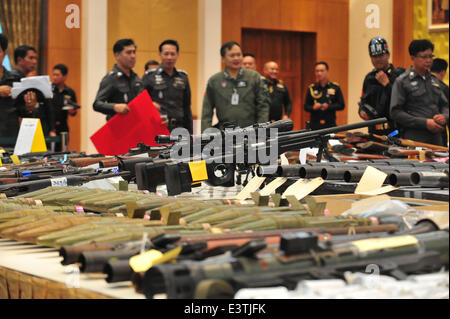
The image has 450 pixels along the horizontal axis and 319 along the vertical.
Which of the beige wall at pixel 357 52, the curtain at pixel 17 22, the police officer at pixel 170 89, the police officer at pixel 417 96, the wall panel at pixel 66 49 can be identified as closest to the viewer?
the police officer at pixel 417 96

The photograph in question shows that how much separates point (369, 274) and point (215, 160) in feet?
5.04

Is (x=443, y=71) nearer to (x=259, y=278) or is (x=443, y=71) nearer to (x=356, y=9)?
(x=356, y=9)

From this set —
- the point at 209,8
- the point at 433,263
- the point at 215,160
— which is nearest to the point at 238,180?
the point at 215,160

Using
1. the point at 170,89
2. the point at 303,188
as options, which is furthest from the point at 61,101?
the point at 303,188

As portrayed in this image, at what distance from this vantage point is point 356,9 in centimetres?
1173

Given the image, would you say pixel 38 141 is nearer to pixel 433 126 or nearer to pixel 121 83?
pixel 121 83

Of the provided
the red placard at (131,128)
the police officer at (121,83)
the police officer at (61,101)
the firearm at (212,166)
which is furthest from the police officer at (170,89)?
the firearm at (212,166)

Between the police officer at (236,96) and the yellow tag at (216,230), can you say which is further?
the police officer at (236,96)

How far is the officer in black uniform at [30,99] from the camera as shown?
521 centimetres

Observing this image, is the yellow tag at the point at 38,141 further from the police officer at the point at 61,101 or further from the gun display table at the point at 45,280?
the police officer at the point at 61,101

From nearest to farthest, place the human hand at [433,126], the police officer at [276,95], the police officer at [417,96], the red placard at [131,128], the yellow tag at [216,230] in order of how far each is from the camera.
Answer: the yellow tag at [216,230]
the red placard at [131,128]
the human hand at [433,126]
the police officer at [417,96]
the police officer at [276,95]

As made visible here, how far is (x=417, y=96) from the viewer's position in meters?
5.05

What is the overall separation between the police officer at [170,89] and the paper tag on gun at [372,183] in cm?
400

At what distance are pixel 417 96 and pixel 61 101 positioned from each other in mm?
4655
